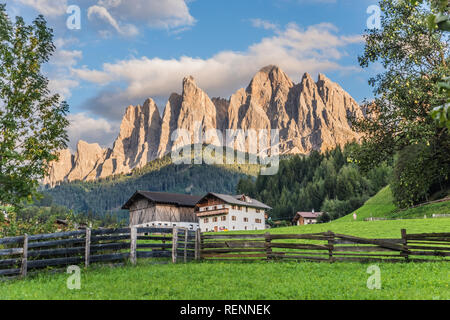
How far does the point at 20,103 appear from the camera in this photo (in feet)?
50.3

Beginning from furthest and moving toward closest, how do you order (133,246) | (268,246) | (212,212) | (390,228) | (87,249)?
(212,212), (390,228), (268,246), (133,246), (87,249)

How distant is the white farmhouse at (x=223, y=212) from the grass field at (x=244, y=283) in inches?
2721

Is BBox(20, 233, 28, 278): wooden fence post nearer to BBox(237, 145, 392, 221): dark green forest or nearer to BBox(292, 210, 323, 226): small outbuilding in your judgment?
BBox(237, 145, 392, 221): dark green forest

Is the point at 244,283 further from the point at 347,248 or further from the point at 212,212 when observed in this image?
the point at 212,212

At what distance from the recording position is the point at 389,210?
7738 cm

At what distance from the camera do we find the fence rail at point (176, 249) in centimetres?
1650

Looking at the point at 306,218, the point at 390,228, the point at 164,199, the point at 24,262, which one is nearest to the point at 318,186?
the point at 306,218

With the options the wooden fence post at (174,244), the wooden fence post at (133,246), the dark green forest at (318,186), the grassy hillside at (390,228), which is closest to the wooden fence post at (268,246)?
the wooden fence post at (174,244)

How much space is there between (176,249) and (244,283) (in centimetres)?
926

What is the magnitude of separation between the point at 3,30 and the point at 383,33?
16867 mm

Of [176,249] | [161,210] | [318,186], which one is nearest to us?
[176,249]

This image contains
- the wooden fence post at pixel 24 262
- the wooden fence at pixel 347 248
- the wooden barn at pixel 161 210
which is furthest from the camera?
the wooden barn at pixel 161 210

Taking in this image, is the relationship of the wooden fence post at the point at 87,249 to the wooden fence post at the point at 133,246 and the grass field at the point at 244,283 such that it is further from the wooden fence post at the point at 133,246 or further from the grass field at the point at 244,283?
the wooden fence post at the point at 133,246
